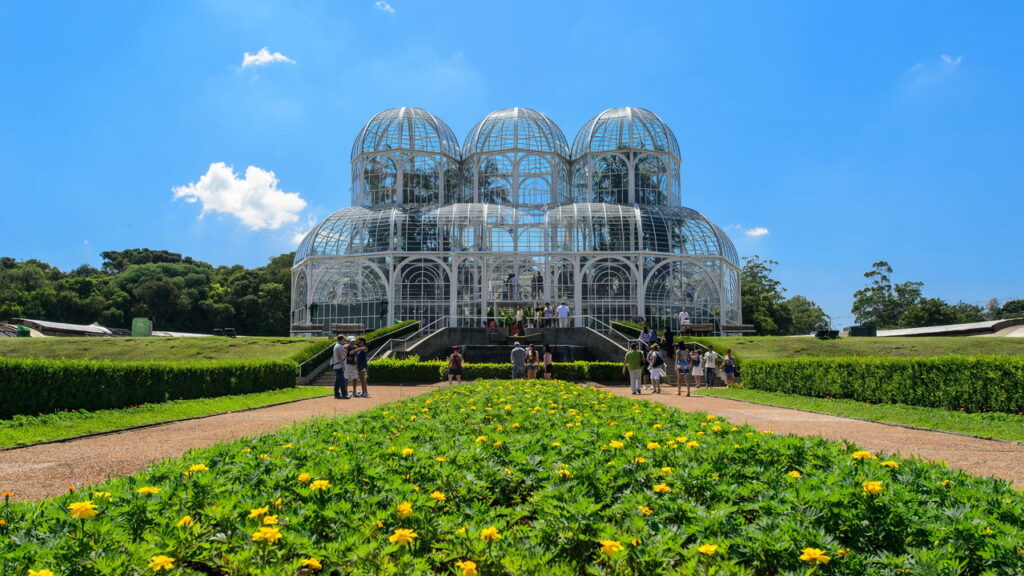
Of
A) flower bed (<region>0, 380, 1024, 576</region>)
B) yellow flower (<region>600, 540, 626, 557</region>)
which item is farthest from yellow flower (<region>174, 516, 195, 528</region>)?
yellow flower (<region>600, 540, 626, 557</region>)

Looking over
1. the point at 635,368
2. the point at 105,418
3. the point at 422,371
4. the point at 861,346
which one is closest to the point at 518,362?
the point at 422,371

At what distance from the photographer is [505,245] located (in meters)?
36.3

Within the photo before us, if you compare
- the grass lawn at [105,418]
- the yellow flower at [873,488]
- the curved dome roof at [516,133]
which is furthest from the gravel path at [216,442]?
the curved dome roof at [516,133]

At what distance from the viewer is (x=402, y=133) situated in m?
44.0

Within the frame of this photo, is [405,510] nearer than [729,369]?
Yes

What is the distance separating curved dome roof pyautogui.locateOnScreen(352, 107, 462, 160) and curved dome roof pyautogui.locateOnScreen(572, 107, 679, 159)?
32.0ft

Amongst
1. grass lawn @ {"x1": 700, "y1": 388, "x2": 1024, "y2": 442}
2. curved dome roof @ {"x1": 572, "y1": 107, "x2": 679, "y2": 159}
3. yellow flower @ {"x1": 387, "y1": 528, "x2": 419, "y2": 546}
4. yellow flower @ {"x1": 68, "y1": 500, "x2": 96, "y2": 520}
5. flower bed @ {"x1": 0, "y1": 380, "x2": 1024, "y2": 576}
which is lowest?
grass lawn @ {"x1": 700, "y1": 388, "x2": 1024, "y2": 442}

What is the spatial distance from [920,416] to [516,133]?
35091 mm

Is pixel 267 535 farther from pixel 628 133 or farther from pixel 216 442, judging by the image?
pixel 628 133

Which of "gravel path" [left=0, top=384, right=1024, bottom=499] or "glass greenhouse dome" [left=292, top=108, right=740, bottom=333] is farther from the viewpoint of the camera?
"glass greenhouse dome" [left=292, top=108, right=740, bottom=333]

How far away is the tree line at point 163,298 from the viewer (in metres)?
58.2

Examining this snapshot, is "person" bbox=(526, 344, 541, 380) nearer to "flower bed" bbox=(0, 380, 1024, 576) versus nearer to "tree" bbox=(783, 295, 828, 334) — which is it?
"flower bed" bbox=(0, 380, 1024, 576)

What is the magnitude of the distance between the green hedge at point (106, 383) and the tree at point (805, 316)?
231ft

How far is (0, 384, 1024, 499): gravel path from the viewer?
6609 millimetres
